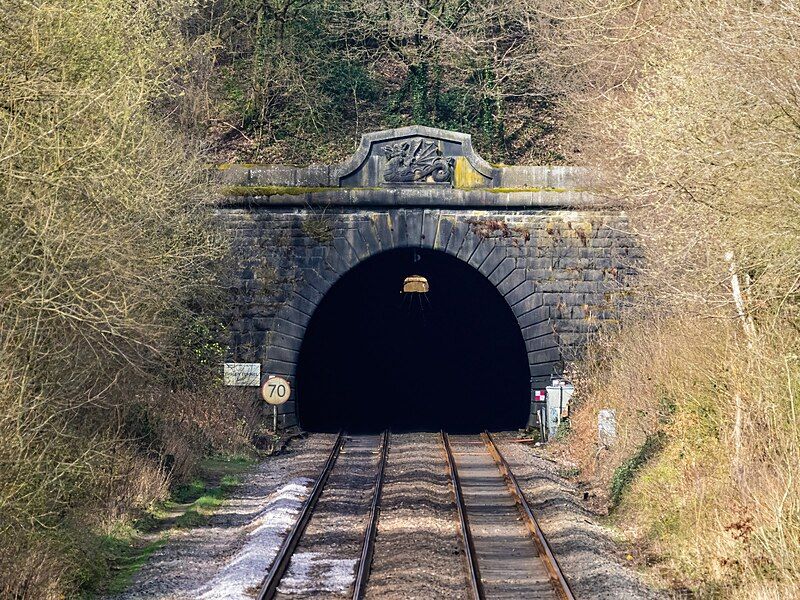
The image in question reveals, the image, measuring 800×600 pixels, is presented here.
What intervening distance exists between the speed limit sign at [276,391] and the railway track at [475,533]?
1.85 metres

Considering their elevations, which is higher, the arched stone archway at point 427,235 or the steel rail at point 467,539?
the arched stone archway at point 427,235

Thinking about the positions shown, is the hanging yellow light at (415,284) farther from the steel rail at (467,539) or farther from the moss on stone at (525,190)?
the steel rail at (467,539)

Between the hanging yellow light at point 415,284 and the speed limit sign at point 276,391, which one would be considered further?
the hanging yellow light at point 415,284

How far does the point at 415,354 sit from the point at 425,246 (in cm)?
1113

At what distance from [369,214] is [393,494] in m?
9.00

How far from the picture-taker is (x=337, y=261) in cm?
2391

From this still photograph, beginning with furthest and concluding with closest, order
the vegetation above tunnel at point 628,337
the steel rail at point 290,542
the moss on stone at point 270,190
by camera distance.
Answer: the moss on stone at point 270,190 < the steel rail at point 290,542 < the vegetation above tunnel at point 628,337

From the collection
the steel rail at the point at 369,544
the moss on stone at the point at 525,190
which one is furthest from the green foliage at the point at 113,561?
the moss on stone at the point at 525,190

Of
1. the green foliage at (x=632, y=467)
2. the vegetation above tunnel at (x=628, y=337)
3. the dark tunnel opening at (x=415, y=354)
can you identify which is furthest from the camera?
the dark tunnel opening at (x=415, y=354)

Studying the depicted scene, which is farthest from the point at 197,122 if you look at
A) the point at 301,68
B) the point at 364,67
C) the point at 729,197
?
the point at 729,197

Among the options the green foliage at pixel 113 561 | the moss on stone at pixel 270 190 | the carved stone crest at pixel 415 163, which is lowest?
the green foliage at pixel 113 561

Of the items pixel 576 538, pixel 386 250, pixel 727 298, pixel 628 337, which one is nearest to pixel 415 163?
pixel 386 250

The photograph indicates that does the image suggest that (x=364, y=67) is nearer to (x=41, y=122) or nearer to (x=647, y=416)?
(x=647, y=416)

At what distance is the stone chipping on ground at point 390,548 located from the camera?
35.0 ft
